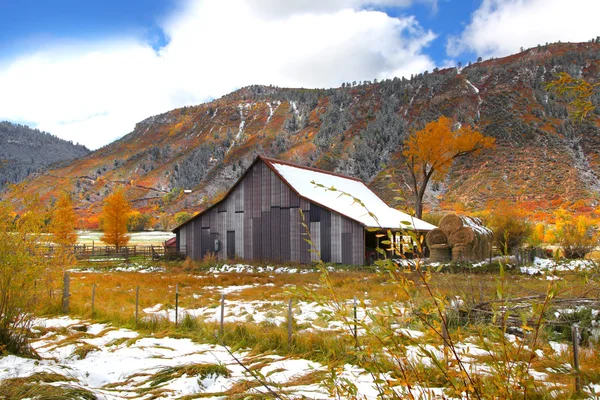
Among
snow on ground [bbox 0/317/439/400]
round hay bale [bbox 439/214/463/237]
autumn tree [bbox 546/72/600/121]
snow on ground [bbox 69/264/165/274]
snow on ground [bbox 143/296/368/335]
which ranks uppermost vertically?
autumn tree [bbox 546/72/600/121]

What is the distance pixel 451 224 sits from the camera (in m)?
23.7

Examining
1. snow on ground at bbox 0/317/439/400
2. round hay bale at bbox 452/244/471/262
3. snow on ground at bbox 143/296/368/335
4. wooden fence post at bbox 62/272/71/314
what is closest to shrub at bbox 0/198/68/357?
snow on ground at bbox 0/317/439/400

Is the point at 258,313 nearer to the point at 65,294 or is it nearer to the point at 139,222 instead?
the point at 65,294

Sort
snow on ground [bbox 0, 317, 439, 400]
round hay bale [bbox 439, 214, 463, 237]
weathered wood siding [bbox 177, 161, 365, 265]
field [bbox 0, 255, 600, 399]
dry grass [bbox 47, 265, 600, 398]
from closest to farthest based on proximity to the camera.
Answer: field [bbox 0, 255, 600, 399], dry grass [bbox 47, 265, 600, 398], snow on ground [bbox 0, 317, 439, 400], round hay bale [bbox 439, 214, 463, 237], weathered wood siding [bbox 177, 161, 365, 265]

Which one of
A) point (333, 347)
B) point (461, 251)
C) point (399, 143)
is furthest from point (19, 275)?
point (399, 143)

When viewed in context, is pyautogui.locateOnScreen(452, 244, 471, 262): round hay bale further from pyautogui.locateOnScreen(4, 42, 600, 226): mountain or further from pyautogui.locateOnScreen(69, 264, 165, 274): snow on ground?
pyautogui.locateOnScreen(69, 264, 165, 274): snow on ground

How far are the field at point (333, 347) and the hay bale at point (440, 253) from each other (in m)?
11.2

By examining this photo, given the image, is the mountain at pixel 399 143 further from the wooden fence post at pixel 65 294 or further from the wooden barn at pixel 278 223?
the wooden fence post at pixel 65 294

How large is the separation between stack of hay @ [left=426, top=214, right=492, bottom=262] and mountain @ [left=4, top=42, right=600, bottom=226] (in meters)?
4.68

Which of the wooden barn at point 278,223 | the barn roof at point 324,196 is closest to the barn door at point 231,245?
the wooden barn at point 278,223

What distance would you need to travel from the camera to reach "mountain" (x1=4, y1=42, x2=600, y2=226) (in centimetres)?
6078

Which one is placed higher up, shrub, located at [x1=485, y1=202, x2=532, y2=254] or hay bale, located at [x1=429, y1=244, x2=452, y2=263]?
shrub, located at [x1=485, y1=202, x2=532, y2=254]

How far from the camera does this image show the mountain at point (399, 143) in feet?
199

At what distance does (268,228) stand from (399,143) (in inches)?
2464
